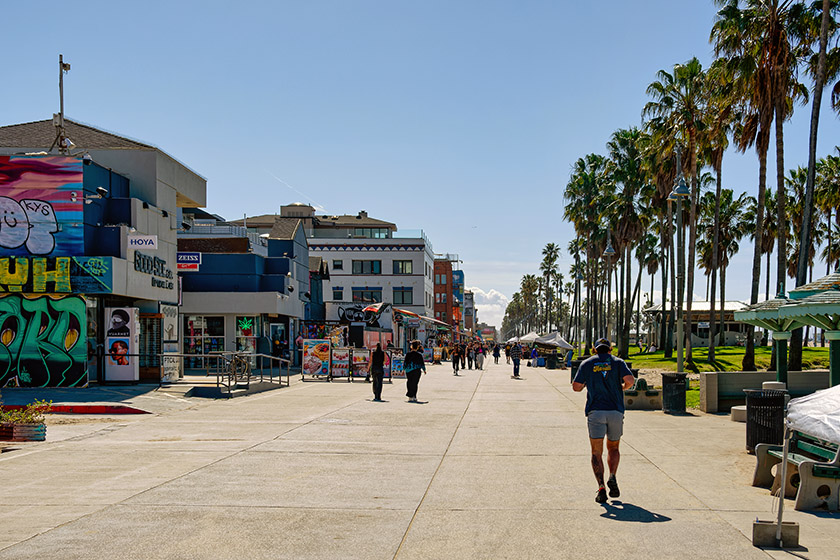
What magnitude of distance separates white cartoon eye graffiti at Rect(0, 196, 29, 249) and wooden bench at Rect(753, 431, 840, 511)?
2069 centimetres

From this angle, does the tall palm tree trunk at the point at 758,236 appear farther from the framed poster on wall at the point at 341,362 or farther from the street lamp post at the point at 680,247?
the framed poster on wall at the point at 341,362

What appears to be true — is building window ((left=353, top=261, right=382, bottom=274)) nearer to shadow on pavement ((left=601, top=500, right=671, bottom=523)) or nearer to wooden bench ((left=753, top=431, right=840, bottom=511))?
wooden bench ((left=753, top=431, right=840, bottom=511))

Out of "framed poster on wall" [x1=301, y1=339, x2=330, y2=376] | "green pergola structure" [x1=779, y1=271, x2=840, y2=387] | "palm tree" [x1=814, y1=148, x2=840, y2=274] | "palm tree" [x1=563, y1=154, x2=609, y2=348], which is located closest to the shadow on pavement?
"green pergola structure" [x1=779, y1=271, x2=840, y2=387]

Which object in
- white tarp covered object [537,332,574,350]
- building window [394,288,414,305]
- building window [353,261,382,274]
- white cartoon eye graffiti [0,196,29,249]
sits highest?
building window [353,261,382,274]

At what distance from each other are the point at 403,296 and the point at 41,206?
64567 mm

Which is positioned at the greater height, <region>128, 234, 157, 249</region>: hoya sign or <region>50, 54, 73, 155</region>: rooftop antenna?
<region>50, 54, 73, 155</region>: rooftop antenna

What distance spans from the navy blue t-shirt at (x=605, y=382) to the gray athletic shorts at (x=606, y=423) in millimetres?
56

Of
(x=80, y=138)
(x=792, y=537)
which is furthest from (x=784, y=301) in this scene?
(x=80, y=138)

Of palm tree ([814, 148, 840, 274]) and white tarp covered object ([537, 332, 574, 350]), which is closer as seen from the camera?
palm tree ([814, 148, 840, 274])

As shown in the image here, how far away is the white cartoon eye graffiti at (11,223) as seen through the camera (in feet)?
74.4

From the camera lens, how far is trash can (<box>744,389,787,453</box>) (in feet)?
37.7

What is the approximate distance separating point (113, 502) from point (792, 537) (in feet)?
22.2

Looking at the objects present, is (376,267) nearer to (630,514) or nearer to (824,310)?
(824,310)

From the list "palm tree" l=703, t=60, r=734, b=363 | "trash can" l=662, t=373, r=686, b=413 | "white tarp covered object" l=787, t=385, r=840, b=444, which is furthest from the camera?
"palm tree" l=703, t=60, r=734, b=363
